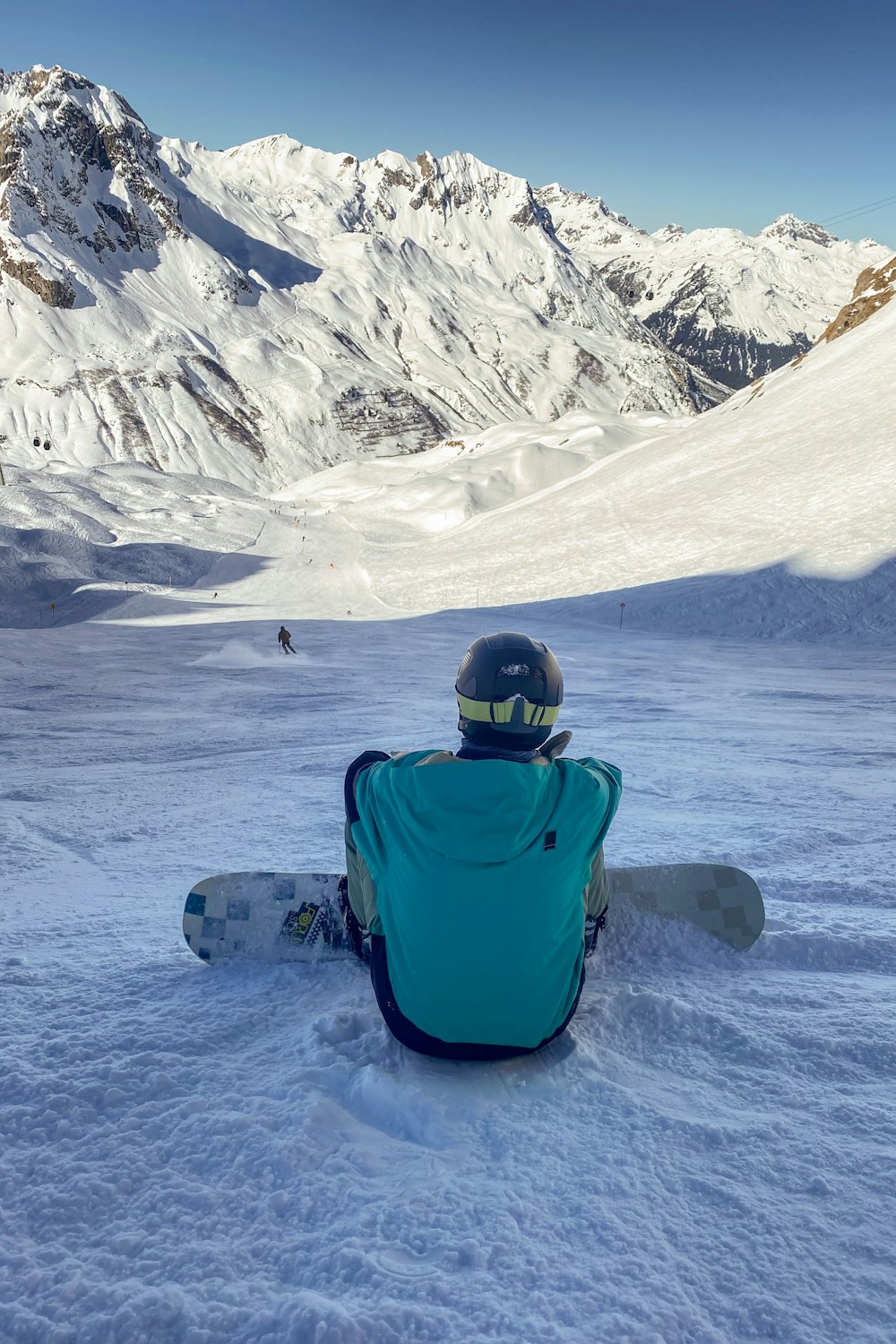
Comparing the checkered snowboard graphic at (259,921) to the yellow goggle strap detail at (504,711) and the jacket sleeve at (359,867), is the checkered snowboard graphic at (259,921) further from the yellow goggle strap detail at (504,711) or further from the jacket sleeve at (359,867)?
the yellow goggle strap detail at (504,711)

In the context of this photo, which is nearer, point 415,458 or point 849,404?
point 849,404

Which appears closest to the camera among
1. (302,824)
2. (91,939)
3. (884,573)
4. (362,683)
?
(91,939)

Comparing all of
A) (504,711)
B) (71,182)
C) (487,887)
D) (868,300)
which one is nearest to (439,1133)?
(487,887)

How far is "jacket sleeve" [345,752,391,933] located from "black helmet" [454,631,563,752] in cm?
36

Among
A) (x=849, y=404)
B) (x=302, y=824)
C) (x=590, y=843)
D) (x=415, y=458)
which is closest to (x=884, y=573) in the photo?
(x=849, y=404)

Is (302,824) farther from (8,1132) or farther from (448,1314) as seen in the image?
(448,1314)

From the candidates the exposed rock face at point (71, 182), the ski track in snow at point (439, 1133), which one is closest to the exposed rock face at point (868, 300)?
the ski track in snow at point (439, 1133)

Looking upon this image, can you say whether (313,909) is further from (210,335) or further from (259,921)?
(210,335)

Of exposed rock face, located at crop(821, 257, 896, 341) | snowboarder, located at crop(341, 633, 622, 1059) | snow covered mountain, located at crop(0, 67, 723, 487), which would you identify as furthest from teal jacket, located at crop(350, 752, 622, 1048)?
snow covered mountain, located at crop(0, 67, 723, 487)

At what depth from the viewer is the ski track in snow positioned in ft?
5.81

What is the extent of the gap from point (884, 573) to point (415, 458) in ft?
210

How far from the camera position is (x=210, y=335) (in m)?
148

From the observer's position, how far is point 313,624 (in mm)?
23734

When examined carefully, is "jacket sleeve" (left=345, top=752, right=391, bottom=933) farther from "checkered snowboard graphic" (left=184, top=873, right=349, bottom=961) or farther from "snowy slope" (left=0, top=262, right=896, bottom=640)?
"snowy slope" (left=0, top=262, right=896, bottom=640)
